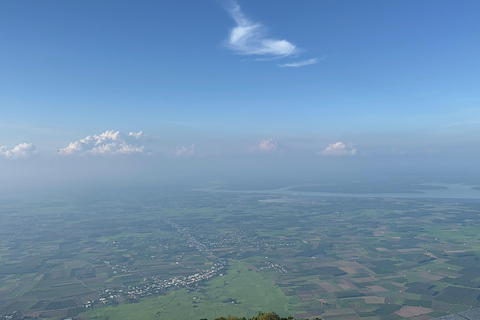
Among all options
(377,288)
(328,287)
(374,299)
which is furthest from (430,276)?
(328,287)

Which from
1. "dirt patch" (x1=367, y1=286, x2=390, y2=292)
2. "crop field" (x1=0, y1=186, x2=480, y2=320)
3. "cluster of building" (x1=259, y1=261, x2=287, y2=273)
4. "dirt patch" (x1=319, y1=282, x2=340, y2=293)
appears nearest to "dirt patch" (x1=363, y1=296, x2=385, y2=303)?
"crop field" (x1=0, y1=186, x2=480, y2=320)

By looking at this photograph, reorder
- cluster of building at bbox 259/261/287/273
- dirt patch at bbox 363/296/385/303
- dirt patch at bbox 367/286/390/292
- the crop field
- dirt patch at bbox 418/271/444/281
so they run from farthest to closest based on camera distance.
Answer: cluster of building at bbox 259/261/287/273
dirt patch at bbox 418/271/444/281
dirt patch at bbox 367/286/390/292
dirt patch at bbox 363/296/385/303
the crop field

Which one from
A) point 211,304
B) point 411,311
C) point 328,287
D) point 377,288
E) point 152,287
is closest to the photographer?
point 411,311

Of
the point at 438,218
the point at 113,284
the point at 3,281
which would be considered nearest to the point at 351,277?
the point at 113,284

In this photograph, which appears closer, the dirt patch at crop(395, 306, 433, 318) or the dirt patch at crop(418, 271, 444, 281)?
the dirt patch at crop(395, 306, 433, 318)

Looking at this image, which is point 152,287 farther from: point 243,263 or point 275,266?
point 275,266

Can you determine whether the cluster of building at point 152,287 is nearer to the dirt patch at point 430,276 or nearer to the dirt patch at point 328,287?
the dirt patch at point 328,287

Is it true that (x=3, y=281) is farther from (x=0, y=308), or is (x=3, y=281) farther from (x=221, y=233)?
(x=221, y=233)

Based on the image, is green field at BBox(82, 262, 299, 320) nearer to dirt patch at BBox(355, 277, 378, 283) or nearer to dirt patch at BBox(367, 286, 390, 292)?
dirt patch at BBox(367, 286, 390, 292)
